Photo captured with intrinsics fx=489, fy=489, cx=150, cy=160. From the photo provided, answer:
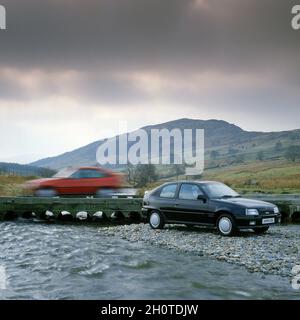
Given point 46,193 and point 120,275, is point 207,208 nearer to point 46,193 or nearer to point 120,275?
point 120,275

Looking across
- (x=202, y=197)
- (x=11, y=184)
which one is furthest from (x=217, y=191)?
(x=11, y=184)

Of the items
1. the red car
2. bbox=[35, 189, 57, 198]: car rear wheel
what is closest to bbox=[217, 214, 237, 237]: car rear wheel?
the red car

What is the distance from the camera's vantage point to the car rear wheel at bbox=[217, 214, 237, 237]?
15984 mm

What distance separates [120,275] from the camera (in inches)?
447

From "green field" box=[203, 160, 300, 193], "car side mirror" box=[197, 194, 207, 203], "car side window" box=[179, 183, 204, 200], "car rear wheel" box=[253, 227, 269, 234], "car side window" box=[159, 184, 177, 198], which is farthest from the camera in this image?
"green field" box=[203, 160, 300, 193]

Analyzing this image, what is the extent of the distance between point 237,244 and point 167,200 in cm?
407

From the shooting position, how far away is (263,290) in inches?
385

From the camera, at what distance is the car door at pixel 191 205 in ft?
54.9

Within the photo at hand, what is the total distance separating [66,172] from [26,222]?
12.0ft

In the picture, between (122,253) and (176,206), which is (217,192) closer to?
(176,206)

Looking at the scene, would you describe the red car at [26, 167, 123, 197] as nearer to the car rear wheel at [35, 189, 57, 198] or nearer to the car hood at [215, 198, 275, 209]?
the car rear wheel at [35, 189, 57, 198]

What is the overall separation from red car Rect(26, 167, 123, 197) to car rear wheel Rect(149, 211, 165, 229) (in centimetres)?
811

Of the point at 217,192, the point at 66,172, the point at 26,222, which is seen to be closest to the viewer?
the point at 217,192

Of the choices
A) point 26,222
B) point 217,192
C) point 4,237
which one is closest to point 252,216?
point 217,192
